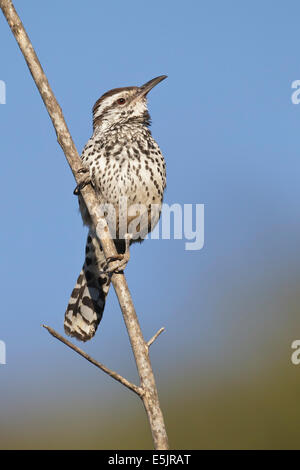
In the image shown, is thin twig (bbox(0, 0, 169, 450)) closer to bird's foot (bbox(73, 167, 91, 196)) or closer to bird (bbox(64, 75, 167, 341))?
bird's foot (bbox(73, 167, 91, 196))

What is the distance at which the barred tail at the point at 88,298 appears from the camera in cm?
555

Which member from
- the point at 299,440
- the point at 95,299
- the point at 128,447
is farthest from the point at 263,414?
the point at 95,299

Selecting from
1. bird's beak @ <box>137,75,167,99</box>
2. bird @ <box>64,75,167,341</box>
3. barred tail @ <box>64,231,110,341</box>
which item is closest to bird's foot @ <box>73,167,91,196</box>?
bird @ <box>64,75,167,341</box>

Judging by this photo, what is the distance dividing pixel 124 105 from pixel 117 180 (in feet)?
3.08

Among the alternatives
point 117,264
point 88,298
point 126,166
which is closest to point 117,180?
point 126,166

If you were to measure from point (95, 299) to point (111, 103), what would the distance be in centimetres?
156

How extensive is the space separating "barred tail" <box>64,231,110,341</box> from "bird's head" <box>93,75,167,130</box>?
0.94 metres

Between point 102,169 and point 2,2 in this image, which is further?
point 102,169

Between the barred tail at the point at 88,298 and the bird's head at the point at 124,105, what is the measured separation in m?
0.94

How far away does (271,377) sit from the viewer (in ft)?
30.1

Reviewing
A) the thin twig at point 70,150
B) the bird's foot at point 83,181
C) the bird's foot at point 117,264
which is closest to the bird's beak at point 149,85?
the bird's foot at point 83,181

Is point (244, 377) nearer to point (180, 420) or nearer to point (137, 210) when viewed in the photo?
point (180, 420)

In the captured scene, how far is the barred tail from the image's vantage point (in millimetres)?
5551

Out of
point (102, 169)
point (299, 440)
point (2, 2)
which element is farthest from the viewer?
point (299, 440)
